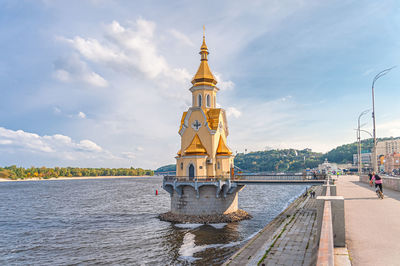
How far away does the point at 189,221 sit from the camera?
33.3 m

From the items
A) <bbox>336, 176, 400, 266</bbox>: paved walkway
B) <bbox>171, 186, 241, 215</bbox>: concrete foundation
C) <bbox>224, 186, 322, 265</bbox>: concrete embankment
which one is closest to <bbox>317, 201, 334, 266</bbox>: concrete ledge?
<bbox>336, 176, 400, 266</bbox>: paved walkway

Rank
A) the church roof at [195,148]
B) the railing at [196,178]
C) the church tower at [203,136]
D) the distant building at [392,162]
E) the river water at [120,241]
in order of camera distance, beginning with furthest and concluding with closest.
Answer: the distant building at [392,162], the church tower at [203,136], the church roof at [195,148], the railing at [196,178], the river water at [120,241]

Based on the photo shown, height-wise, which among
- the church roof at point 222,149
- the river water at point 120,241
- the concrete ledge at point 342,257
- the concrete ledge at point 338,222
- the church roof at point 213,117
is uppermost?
the church roof at point 213,117

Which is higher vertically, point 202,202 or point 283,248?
point 283,248

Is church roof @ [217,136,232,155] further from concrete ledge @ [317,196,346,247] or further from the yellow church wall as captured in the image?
concrete ledge @ [317,196,346,247]

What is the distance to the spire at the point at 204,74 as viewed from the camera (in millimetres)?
38688

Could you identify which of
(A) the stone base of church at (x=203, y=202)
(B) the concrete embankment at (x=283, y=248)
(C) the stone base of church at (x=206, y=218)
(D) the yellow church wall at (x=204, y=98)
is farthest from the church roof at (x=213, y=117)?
(B) the concrete embankment at (x=283, y=248)

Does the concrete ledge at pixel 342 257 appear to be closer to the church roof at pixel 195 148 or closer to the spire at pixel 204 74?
the church roof at pixel 195 148

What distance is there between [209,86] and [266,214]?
828 inches

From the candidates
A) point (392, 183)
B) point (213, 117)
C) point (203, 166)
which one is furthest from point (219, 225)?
point (392, 183)

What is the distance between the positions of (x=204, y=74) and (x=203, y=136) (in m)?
8.96

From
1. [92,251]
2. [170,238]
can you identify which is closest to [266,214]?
[170,238]

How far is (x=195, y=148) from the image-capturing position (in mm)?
36125

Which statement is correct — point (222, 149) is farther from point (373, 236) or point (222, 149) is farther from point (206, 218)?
point (373, 236)
